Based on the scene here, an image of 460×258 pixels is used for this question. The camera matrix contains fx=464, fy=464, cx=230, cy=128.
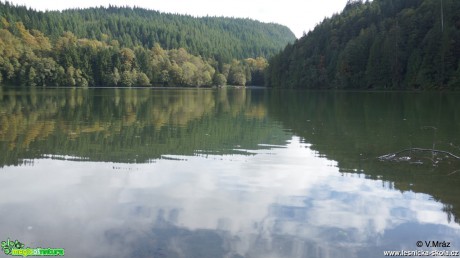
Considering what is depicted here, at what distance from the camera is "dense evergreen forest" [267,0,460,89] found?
316 feet

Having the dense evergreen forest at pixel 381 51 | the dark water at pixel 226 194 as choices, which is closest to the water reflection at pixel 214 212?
the dark water at pixel 226 194

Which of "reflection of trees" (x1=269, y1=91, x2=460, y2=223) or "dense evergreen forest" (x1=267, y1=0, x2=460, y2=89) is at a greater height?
"dense evergreen forest" (x1=267, y1=0, x2=460, y2=89)

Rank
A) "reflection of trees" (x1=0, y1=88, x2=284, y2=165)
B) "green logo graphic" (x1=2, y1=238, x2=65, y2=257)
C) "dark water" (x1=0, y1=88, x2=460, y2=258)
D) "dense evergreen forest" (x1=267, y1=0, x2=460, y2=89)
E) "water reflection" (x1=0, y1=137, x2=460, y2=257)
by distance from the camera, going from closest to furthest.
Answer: "green logo graphic" (x1=2, y1=238, x2=65, y2=257), "water reflection" (x1=0, y1=137, x2=460, y2=257), "dark water" (x1=0, y1=88, x2=460, y2=258), "reflection of trees" (x1=0, y1=88, x2=284, y2=165), "dense evergreen forest" (x1=267, y1=0, x2=460, y2=89)

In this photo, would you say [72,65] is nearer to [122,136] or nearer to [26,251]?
[122,136]

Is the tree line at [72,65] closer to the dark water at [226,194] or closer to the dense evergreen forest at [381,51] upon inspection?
the dense evergreen forest at [381,51]

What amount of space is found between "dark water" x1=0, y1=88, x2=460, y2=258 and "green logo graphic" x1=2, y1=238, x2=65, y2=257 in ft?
0.72

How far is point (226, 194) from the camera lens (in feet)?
42.7

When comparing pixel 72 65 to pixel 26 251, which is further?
pixel 72 65

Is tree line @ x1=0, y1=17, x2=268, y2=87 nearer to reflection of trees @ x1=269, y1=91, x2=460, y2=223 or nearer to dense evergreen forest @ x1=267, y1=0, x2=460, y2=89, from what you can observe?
dense evergreen forest @ x1=267, y1=0, x2=460, y2=89

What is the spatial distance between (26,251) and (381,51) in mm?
114077

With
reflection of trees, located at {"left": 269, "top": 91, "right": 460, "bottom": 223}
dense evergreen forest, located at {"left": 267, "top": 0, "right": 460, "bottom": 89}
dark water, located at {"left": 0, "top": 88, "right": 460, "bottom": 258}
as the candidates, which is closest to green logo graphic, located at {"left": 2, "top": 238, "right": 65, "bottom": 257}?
dark water, located at {"left": 0, "top": 88, "right": 460, "bottom": 258}

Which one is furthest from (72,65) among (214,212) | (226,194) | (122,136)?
(214,212)

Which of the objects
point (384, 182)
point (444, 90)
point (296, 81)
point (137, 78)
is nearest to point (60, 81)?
point (137, 78)

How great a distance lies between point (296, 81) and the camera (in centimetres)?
14375
